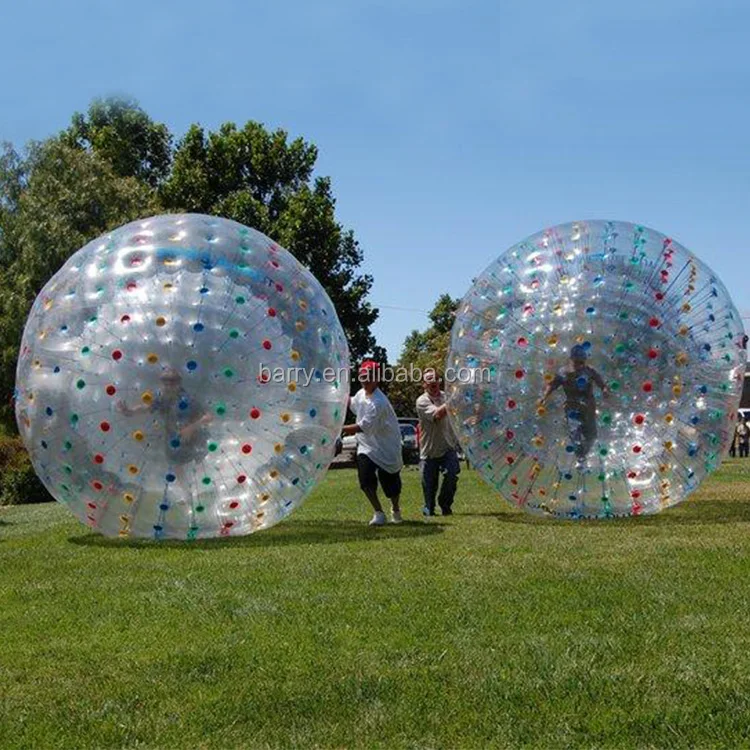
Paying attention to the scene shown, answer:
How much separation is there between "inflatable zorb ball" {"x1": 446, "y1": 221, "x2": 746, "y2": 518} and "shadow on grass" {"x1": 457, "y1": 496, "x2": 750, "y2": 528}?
4.8 inches

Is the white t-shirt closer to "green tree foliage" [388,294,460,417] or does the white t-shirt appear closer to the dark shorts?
the dark shorts

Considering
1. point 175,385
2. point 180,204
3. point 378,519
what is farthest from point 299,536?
point 180,204

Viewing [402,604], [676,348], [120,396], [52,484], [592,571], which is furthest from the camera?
[676,348]

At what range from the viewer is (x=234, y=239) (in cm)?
852

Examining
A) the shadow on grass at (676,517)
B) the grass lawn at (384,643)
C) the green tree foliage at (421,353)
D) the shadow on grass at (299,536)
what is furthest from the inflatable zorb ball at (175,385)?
the green tree foliage at (421,353)

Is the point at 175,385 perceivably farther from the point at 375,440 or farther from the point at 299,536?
the point at 375,440

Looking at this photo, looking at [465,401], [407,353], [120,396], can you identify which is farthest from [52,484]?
[407,353]

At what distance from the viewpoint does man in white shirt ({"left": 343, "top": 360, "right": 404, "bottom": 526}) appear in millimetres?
10234

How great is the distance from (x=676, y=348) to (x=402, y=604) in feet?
13.9

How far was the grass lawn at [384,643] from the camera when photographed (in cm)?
390

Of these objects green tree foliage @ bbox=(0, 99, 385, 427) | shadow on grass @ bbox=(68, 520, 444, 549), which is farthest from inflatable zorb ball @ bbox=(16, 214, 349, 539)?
green tree foliage @ bbox=(0, 99, 385, 427)

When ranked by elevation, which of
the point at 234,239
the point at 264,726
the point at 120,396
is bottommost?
the point at 264,726

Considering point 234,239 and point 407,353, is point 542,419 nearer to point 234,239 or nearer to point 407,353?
point 234,239

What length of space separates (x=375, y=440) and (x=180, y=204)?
23.2m
